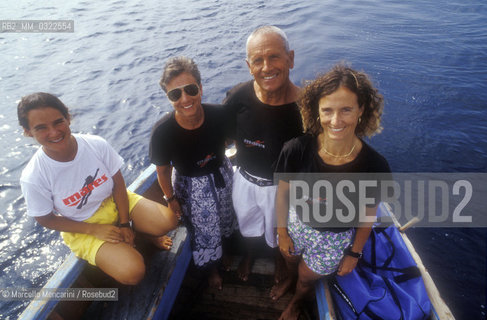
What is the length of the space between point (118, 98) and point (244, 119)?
26.1 feet

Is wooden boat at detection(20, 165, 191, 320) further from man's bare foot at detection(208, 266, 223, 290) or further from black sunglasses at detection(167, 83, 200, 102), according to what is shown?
black sunglasses at detection(167, 83, 200, 102)

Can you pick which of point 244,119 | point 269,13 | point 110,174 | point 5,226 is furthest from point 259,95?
point 269,13

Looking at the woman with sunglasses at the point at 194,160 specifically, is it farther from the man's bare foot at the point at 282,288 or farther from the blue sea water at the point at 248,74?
the blue sea water at the point at 248,74

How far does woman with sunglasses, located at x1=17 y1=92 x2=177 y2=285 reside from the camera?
2234 millimetres

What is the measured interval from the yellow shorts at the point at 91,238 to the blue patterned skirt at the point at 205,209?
0.74 meters

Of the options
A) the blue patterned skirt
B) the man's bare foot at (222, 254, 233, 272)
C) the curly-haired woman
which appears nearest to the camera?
the curly-haired woman

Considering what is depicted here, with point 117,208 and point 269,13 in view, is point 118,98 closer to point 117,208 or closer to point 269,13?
point 117,208

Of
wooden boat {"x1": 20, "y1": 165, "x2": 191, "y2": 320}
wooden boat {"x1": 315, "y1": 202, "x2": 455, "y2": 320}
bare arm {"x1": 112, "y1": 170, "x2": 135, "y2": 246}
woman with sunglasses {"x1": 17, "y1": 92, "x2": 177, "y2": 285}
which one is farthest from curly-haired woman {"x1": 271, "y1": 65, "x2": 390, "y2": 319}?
bare arm {"x1": 112, "y1": 170, "x2": 135, "y2": 246}

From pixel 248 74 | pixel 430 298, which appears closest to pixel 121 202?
pixel 430 298

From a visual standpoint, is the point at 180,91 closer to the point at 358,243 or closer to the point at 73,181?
the point at 73,181

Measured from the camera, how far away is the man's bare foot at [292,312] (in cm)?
281

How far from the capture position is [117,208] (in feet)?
9.37

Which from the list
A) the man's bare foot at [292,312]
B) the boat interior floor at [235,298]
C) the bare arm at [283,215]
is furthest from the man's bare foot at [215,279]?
the bare arm at [283,215]

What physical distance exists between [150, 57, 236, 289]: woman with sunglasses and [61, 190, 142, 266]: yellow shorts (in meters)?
0.65
